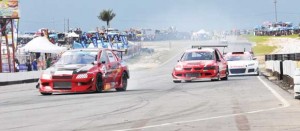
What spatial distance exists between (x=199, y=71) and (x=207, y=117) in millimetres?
15278

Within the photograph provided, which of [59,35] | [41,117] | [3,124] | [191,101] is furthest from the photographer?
[59,35]

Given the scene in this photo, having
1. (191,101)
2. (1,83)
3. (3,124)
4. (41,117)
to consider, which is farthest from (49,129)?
(1,83)

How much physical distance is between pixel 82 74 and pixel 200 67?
7814 millimetres

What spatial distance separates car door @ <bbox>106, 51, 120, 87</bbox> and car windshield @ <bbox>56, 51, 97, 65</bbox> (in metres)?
0.67

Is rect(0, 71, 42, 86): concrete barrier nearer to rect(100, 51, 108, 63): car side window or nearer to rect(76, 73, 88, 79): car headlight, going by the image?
rect(100, 51, 108, 63): car side window

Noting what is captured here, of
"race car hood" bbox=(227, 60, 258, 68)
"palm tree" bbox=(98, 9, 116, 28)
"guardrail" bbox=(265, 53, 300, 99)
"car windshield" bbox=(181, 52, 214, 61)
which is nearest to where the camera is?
"guardrail" bbox=(265, 53, 300, 99)

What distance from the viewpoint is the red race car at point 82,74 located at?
2066 centimetres

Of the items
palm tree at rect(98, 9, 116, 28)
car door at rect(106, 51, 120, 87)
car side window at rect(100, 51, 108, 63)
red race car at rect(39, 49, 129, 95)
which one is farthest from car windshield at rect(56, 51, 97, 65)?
palm tree at rect(98, 9, 116, 28)

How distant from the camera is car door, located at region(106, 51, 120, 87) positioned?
2209 centimetres

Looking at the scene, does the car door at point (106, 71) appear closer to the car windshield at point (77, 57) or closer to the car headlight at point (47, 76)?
the car windshield at point (77, 57)

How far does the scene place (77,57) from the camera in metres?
21.7

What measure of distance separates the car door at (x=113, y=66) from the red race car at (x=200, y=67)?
5149 millimetres

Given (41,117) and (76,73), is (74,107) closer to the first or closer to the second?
(41,117)

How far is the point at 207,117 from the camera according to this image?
12.1 m
